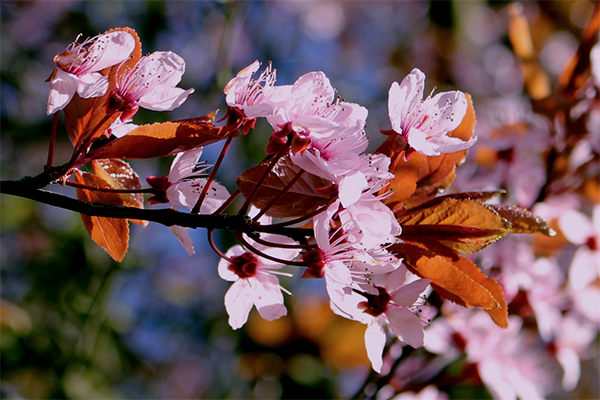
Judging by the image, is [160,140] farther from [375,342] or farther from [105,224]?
[375,342]

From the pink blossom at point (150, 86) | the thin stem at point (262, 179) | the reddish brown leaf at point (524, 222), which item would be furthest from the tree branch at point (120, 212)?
the reddish brown leaf at point (524, 222)

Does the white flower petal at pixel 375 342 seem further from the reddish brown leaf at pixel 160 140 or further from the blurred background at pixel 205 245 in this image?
the blurred background at pixel 205 245

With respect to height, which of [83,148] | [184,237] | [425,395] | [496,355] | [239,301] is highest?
[83,148]

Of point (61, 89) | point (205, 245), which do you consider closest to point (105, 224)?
point (61, 89)

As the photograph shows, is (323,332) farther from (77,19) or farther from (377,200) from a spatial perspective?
(77,19)

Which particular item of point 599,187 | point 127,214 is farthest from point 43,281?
point 599,187
